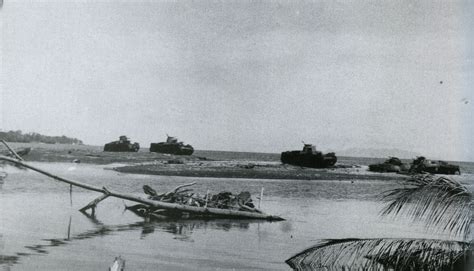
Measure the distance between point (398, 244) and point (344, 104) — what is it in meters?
1.47

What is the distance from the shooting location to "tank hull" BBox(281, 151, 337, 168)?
533cm

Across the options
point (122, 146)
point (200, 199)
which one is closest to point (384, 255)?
point (200, 199)

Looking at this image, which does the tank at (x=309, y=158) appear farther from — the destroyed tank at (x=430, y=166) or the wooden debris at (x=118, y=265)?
the wooden debris at (x=118, y=265)

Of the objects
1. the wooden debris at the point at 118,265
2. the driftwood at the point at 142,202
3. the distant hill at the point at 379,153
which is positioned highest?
the distant hill at the point at 379,153

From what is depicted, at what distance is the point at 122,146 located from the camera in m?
5.57

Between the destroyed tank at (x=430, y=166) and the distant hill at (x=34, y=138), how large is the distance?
137 inches

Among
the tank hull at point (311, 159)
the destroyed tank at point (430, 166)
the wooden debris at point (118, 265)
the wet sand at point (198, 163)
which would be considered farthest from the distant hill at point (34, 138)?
the destroyed tank at point (430, 166)

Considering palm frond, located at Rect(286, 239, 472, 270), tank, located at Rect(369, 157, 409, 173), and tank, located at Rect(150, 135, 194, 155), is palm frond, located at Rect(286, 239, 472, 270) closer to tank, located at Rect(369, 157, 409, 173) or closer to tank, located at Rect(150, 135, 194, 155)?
tank, located at Rect(369, 157, 409, 173)

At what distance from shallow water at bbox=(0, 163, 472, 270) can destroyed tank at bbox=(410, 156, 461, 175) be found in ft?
1.20

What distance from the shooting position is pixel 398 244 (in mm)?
5027

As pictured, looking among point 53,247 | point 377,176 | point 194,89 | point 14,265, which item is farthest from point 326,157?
point 14,265

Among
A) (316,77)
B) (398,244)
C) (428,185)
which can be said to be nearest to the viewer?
(428,185)

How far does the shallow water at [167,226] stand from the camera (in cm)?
515

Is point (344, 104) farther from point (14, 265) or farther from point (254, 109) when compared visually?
point (14, 265)
